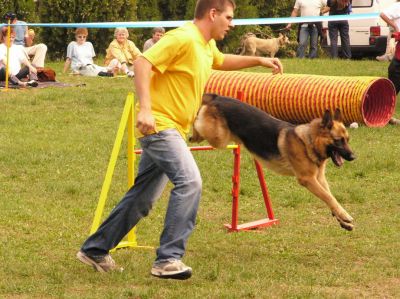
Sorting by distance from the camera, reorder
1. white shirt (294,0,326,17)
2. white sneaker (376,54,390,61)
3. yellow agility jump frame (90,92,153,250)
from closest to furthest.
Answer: yellow agility jump frame (90,92,153,250)
white sneaker (376,54,390,61)
white shirt (294,0,326,17)

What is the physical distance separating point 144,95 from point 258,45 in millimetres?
18165

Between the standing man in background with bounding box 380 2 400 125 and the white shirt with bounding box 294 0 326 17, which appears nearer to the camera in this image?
the standing man in background with bounding box 380 2 400 125

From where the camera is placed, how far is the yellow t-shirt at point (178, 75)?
5598 mm

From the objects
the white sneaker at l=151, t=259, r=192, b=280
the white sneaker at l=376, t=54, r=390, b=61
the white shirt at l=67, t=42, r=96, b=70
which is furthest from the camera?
the white sneaker at l=376, t=54, r=390, b=61

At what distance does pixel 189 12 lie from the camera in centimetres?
2405

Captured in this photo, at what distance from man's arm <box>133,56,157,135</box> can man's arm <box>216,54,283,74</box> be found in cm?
95

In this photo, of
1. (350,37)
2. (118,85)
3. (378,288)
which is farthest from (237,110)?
(350,37)

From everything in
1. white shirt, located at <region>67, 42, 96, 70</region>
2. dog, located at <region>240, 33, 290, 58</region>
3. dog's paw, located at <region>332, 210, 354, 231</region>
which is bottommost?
dog, located at <region>240, 33, 290, 58</region>

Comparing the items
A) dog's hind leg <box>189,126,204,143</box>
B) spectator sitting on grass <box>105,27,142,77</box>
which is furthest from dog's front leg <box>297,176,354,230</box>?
spectator sitting on grass <box>105,27,142,77</box>

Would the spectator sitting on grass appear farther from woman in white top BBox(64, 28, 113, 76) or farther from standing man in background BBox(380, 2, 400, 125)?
standing man in background BBox(380, 2, 400, 125)

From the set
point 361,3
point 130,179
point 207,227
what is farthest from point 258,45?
point 130,179

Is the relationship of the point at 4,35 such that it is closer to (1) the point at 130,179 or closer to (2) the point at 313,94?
(2) the point at 313,94

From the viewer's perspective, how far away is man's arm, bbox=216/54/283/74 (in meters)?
6.32

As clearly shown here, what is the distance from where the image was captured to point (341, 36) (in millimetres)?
21594
